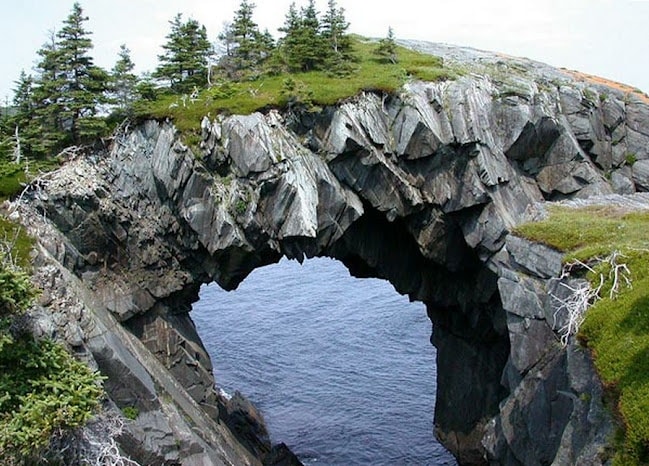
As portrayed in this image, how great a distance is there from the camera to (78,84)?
31625 mm

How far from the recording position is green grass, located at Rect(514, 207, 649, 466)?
51.3ft

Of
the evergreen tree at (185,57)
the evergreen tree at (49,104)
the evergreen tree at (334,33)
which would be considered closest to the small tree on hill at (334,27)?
the evergreen tree at (334,33)

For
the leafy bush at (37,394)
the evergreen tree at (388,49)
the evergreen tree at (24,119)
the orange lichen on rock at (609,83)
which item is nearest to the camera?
the leafy bush at (37,394)

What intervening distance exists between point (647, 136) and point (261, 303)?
41578mm

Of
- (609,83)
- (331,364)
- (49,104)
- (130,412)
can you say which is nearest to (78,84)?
(49,104)

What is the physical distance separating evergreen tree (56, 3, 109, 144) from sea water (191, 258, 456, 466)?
2323 centimetres

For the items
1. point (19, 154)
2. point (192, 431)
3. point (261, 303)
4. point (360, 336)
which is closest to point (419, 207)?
point (192, 431)

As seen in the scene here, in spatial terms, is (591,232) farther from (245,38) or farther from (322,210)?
(245,38)

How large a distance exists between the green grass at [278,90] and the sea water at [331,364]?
2212 centimetres

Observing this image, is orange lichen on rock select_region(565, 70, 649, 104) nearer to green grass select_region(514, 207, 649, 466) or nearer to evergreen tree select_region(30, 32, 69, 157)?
green grass select_region(514, 207, 649, 466)

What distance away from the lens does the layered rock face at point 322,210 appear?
2531cm

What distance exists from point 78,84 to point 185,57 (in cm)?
628

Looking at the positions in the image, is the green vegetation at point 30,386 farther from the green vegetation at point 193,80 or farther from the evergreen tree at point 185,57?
the evergreen tree at point 185,57

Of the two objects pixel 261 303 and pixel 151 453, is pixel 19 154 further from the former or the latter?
pixel 261 303
